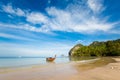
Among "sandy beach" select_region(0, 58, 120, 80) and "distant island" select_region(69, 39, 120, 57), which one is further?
"distant island" select_region(69, 39, 120, 57)

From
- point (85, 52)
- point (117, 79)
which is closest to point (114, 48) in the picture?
point (85, 52)

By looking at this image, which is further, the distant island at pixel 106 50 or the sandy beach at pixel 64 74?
the distant island at pixel 106 50

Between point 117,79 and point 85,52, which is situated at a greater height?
point 85,52

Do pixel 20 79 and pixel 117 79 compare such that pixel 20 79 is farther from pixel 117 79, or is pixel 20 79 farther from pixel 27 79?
pixel 117 79

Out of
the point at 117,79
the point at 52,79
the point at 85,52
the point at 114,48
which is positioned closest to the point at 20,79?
the point at 52,79

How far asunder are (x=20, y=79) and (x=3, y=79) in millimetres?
1329

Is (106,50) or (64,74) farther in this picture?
(106,50)

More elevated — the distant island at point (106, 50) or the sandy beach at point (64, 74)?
the distant island at point (106, 50)

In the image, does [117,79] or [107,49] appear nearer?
[117,79]

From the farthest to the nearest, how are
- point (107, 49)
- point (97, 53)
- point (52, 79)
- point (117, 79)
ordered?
1. point (97, 53)
2. point (107, 49)
3. point (52, 79)
4. point (117, 79)

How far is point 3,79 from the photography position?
10.4 m

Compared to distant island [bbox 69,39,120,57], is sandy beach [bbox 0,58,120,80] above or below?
below

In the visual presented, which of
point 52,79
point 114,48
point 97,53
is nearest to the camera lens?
point 52,79

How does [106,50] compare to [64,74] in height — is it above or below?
above
